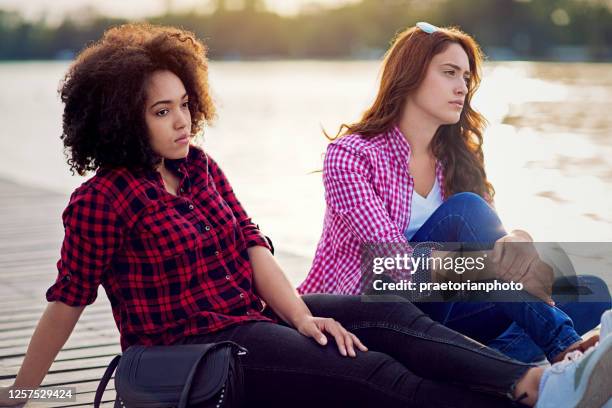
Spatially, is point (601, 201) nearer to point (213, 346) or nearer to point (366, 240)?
point (366, 240)

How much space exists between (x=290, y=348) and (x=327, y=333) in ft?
0.36

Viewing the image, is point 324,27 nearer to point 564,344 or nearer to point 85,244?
point 564,344

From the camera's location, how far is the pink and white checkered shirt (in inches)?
111

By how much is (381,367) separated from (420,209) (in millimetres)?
840

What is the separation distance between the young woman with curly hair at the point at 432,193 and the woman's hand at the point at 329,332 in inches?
15.2

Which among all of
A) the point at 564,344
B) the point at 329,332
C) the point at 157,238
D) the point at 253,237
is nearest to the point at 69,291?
the point at 157,238

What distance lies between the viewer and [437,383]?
2.21 m

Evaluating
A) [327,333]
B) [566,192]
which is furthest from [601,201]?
[327,333]

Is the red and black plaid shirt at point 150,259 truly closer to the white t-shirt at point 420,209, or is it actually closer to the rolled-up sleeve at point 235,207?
the rolled-up sleeve at point 235,207

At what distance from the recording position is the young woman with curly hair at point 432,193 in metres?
2.63

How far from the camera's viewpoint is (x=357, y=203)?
283cm

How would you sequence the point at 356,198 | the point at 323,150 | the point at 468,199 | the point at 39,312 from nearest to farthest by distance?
the point at 468,199 < the point at 356,198 < the point at 39,312 < the point at 323,150

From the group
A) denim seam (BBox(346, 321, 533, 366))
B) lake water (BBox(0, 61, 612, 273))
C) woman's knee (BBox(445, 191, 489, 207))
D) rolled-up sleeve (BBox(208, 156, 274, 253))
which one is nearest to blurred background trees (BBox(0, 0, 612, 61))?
lake water (BBox(0, 61, 612, 273))

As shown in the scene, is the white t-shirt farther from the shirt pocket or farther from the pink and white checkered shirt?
the shirt pocket
